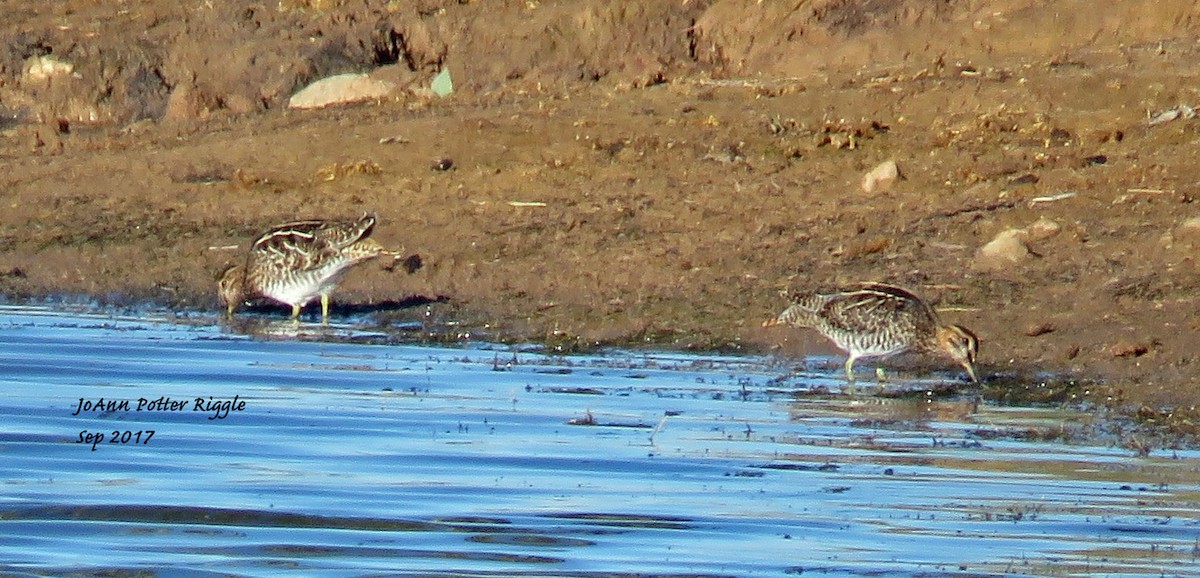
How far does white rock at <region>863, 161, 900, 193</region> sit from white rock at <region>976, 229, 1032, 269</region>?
1.75 metres

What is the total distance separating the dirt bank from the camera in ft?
45.0

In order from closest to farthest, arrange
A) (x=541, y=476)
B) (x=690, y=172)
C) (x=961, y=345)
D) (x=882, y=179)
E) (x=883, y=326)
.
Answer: (x=541, y=476)
(x=961, y=345)
(x=883, y=326)
(x=882, y=179)
(x=690, y=172)

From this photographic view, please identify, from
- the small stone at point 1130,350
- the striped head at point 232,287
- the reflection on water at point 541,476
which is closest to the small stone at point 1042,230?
the small stone at point 1130,350

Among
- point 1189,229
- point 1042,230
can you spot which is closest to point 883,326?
point 1042,230

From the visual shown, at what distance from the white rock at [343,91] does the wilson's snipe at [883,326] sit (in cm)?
1016

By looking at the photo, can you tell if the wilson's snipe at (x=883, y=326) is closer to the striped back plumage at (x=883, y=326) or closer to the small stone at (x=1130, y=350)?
the striped back plumage at (x=883, y=326)

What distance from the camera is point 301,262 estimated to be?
1423 centimetres

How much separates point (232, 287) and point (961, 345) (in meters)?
5.16

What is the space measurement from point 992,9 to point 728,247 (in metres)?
5.76

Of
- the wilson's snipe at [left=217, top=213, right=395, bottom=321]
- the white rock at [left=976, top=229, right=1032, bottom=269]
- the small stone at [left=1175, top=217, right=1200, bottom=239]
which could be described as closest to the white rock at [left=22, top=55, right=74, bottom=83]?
the wilson's snipe at [left=217, top=213, right=395, bottom=321]

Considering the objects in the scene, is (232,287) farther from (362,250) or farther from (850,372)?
(850,372)

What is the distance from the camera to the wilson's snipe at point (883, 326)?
11781 mm

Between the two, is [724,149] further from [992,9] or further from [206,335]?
[206,335]

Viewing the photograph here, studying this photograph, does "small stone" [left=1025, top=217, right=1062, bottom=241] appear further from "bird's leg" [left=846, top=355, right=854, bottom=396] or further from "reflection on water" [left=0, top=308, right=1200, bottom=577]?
"reflection on water" [left=0, top=308, right=1200, bottom=577]
